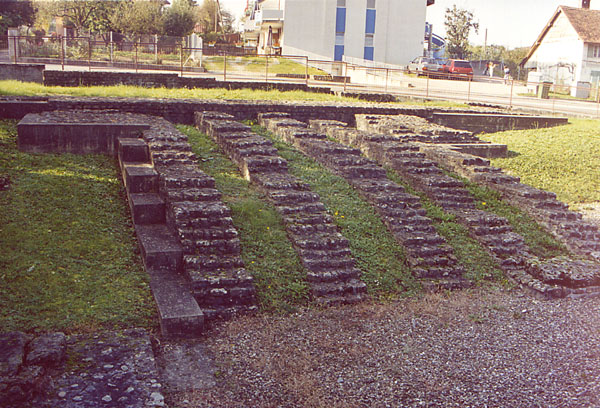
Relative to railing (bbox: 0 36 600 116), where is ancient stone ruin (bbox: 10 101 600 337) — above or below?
below

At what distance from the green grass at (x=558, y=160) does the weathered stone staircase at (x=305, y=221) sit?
6274 millimetres

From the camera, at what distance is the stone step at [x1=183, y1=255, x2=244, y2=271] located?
7185mm

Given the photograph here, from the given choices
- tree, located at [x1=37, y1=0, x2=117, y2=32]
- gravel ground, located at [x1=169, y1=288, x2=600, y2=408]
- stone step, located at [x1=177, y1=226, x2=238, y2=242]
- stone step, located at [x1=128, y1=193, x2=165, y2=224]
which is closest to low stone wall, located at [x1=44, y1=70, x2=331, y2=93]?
stone step, located at [x1=128, y1=193, x2=165, y2=224]

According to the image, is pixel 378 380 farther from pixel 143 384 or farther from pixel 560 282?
pixel 560 282

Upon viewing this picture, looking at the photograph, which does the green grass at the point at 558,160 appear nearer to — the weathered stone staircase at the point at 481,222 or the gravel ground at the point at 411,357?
the weathered stone staircase at the point at 481,222

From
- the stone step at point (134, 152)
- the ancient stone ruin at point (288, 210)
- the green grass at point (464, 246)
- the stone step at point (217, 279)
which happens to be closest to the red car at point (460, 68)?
the ancient stone ruin at point (288, 210)

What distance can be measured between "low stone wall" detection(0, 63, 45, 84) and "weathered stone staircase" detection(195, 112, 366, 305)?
9.80 metres

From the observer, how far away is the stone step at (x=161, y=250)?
24.0 feet

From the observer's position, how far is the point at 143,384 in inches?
197

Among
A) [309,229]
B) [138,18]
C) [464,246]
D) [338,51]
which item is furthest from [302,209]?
[138,18]

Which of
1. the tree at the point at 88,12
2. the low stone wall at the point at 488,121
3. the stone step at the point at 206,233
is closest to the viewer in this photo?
the stone step at the point at 206,233

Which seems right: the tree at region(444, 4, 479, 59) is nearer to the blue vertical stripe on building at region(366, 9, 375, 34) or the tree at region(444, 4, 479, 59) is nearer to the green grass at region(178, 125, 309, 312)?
the blue vertical stripe on building at region(366, 9, 375, 34)

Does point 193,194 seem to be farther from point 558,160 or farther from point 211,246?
point 558,160

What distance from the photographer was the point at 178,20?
4231cm
